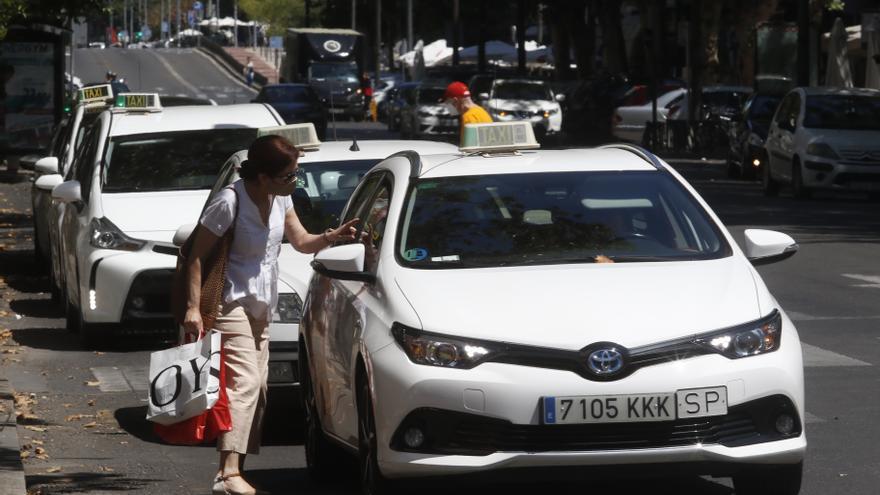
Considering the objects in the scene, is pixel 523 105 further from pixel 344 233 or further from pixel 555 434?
pixel 555 434

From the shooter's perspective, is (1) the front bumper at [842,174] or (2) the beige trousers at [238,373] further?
(1) the front bumper at [842,174]

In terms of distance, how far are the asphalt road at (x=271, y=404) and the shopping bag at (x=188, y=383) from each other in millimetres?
993

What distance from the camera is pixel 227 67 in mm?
124188

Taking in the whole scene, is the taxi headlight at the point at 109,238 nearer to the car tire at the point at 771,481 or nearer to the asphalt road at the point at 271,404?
the asphalt road at the point at 271,404

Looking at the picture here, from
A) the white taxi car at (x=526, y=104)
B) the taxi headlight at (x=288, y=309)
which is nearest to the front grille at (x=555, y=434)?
the taxi headlight at (x=288, y=309)

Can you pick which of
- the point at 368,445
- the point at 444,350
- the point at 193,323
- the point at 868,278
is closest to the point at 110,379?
the point at 193,323

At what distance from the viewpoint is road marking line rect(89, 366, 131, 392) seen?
12047 millimetres

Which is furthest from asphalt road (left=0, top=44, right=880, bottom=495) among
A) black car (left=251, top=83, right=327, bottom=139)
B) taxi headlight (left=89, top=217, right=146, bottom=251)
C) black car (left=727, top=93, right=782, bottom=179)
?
black car (left=251, top=83, right=327, bottom=139)

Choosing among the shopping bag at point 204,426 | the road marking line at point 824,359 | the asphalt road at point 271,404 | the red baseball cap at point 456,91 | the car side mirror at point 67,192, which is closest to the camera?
the shopping bag at point 204,426

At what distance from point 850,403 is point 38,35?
27363 mm

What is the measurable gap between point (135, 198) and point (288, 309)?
4723 mm

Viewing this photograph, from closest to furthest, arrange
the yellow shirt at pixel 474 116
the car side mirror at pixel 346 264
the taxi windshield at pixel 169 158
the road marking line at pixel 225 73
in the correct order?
the car side mirror at pixel 346 264 → the taxi windshield at pixel 169 158 → the yellow shirt at pixel 474 116 → the road marking line at pixel 225 73

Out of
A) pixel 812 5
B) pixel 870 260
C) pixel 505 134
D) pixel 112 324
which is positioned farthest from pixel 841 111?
pixel 812 5

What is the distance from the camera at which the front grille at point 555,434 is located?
6785 mm
